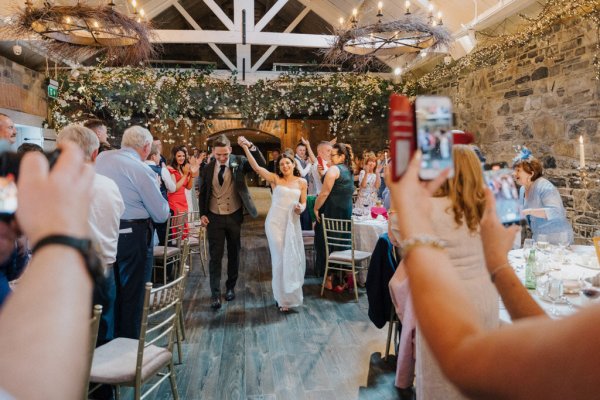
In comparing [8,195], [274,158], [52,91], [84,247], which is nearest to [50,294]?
[84,247]

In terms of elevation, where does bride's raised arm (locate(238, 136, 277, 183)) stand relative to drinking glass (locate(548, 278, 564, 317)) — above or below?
above

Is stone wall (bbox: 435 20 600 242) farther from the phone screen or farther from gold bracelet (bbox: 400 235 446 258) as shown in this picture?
the phone screen

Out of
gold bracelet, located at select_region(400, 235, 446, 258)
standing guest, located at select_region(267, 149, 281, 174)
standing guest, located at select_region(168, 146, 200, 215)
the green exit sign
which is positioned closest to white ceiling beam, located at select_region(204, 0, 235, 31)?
standing guest, located at select_region(267, 149, 281, 174)

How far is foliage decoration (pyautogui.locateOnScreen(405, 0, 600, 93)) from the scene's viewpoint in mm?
4219

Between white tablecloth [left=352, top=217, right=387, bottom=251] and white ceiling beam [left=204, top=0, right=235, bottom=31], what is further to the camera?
white ceiling beam [left=204, top=0, right=235, bottom=31]

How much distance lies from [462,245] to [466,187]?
748 millimetres

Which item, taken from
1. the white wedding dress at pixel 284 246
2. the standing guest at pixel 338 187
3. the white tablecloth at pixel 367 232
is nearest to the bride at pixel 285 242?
the white wedding dress at pixel 284 246

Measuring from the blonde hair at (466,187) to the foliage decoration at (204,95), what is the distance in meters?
8.31

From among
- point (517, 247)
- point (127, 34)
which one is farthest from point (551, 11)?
point (127, 34)

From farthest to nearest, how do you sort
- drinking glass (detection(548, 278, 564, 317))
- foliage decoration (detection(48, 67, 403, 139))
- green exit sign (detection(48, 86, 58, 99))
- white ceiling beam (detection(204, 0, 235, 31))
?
foliage decoration (detection(48, 67, 403, 139)) → white ceiling beam (detection(204, 0, 235, 31)) → green exit sign (detection(48, 86, 58, 99)) → drinking glass (detection(548, 278, 564, 317))

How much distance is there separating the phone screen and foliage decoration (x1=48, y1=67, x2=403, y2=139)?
348 inches

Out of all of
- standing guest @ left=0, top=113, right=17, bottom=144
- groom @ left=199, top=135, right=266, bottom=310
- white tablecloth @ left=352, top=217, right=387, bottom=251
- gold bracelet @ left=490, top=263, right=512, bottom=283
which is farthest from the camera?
white tablecloth @ left=352, top=217, right=387, bottom=251

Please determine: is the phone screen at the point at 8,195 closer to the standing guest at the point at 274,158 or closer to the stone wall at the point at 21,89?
the standing guest at the point at 274,158

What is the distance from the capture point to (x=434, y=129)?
21.1 inches
